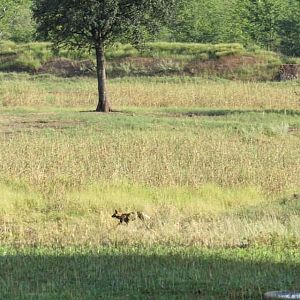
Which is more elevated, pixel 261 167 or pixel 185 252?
pixel 185 252

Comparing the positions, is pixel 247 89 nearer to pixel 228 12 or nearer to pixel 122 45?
pixel 122 45

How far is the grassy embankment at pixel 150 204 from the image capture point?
8422 mm

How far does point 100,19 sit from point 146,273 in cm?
2653

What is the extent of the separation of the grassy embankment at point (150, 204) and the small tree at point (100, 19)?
4.57 metres

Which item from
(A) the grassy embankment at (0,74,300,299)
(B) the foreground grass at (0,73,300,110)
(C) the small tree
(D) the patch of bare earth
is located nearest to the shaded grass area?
(A) the grassy embankment at (0,74,300,299)

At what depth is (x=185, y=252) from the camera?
9.94 m

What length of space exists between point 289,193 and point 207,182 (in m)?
1.72

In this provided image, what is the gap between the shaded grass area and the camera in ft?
25.4

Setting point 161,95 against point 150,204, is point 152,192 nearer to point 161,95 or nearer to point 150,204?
point 150,204

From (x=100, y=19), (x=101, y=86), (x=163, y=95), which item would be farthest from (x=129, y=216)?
(x=163, y=95)

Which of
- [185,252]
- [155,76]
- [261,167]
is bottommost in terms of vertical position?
[155,76]

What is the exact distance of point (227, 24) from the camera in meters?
71.8

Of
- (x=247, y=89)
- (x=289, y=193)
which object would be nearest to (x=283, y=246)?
(x=289, y=193)

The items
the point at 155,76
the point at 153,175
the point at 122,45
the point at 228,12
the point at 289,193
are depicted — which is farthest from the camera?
the point at 228,12
